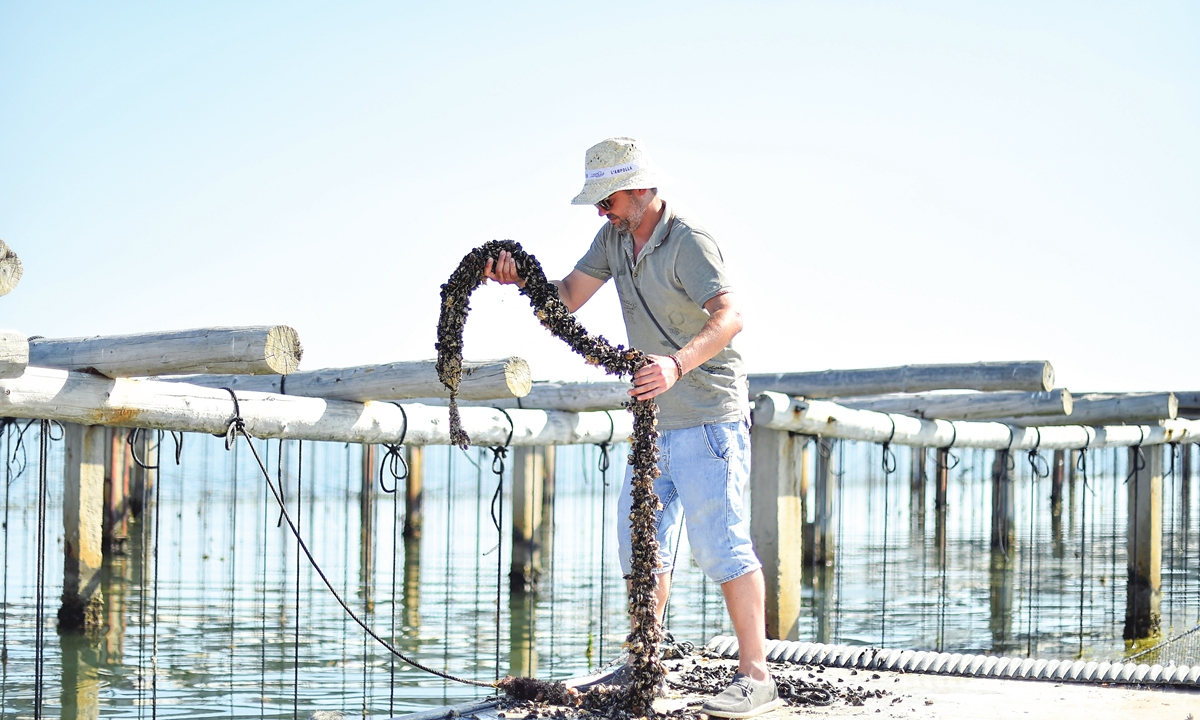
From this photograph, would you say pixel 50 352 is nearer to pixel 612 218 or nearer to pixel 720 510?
pixel 612 218

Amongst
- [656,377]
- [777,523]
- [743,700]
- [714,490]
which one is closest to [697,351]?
[656,377]

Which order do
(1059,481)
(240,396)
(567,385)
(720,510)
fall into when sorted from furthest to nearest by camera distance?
(1059,481) < (567,385) < (240,396) < (720,510)

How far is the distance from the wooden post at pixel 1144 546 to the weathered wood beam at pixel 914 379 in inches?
117

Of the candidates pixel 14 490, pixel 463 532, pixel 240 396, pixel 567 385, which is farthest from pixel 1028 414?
pixel 14 490

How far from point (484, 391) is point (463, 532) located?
12778mm

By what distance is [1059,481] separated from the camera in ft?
70.2

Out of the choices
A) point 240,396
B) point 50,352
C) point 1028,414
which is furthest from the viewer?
point 1028,414

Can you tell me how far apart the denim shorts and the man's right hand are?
2.49 feet

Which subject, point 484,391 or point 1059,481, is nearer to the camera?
point 484,391

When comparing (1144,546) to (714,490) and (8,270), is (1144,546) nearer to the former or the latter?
(714,490)

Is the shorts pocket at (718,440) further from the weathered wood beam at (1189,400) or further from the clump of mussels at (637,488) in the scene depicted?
the weathered wood beam at (1189,400)

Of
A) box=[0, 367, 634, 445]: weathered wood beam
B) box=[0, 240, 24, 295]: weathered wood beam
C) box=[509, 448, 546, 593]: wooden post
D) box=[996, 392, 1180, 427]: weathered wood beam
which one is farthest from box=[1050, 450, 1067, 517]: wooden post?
box=[0, 240, 24, 295]: weathered wood beam

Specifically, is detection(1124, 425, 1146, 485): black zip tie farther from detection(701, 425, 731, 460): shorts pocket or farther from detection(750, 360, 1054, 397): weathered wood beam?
detection(701, 425, 731, 460): shorts pocket

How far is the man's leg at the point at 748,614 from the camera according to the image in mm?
3920
